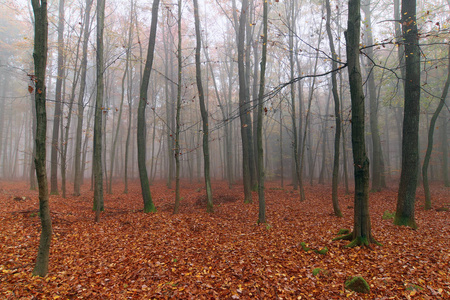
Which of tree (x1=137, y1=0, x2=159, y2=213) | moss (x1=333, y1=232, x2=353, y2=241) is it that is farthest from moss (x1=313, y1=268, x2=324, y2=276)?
tree (x1=137, y1=0, x2=159, y2=213)

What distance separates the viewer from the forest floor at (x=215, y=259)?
3723mm

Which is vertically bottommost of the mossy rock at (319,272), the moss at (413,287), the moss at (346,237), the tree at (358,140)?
the mossy rock at (319,272)

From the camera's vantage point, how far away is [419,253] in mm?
4531

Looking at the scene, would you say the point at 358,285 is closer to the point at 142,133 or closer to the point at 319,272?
the point at 319,272

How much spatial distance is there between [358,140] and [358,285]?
2872 millimetres

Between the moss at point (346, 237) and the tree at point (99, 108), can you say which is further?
the tree at point (99, 108)

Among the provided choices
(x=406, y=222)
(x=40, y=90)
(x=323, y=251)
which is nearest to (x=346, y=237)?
(x=323, y=251)

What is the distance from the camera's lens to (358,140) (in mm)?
4895

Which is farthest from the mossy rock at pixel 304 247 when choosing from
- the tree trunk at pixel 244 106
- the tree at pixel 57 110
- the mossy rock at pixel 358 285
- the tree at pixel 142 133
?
the tree at pixel 57 110

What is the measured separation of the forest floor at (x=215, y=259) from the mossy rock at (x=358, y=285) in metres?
0.08

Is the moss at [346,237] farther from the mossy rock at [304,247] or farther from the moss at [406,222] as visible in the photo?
the moss at [406,222]

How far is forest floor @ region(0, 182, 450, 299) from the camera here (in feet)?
12.2

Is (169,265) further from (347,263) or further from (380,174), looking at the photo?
(380,174)

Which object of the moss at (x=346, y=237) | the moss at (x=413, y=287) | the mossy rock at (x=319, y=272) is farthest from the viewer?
the moss at (x=346, y=237)
